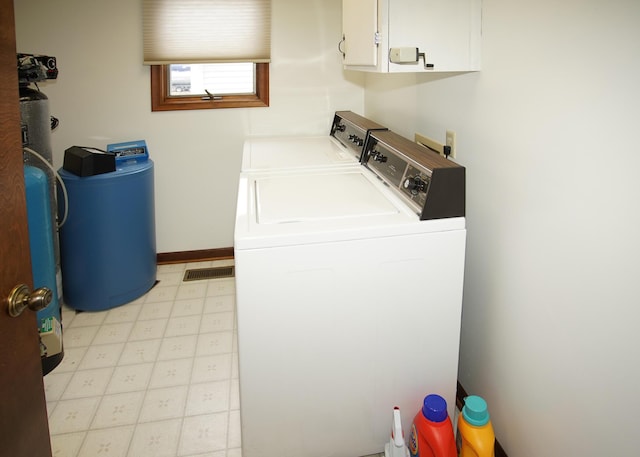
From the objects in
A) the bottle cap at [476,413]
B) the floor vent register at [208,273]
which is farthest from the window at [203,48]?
the bottle cap at [476,413]

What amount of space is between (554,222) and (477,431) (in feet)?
2.35

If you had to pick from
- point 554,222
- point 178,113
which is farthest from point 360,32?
point 178,113

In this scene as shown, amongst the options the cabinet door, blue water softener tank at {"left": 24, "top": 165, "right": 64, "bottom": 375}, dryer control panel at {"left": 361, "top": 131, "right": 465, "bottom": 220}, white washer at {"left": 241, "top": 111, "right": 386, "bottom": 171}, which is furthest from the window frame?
dryer control panel at {"left": 361, "top": 131, "right": 465, "bottom": 220}

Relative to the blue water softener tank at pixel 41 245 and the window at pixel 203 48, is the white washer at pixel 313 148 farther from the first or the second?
the blue water softener tank at pixel 41 245

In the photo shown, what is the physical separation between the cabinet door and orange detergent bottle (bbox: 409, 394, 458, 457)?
1.25 meters

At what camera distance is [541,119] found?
1.42 m

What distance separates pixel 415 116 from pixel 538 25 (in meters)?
1.05

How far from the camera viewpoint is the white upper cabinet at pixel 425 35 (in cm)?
168

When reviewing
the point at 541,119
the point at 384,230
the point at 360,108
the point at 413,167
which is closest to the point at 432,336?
the point at 384,230

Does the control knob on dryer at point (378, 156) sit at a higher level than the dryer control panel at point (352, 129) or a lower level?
lower

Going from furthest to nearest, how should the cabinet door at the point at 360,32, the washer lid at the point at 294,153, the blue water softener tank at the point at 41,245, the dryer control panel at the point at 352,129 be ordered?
the dryer control panel at the point at 352,129 < the washer lid at the point at 294,153 < the blue water softener tank at the point at 41,245 < the cabinet door at the point at 360,32

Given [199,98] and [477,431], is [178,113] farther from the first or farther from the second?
[477,431]

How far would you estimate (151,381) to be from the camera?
2322mm

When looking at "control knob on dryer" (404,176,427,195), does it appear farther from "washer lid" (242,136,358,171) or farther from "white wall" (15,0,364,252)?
"white wall" (15,0,364,252)
